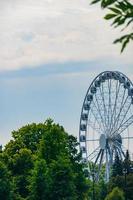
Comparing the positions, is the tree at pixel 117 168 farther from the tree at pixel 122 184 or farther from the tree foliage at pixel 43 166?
the tree foliage at pixel 43 166

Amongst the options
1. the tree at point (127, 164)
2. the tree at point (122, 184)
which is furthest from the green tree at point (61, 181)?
the tree at point (122, 184)

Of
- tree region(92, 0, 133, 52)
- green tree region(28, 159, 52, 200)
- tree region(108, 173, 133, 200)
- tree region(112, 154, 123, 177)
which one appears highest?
tree region(112, 154, 123, 177)

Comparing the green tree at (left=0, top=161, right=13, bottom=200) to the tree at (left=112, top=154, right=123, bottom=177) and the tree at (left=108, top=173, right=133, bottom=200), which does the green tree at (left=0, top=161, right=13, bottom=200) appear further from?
the tree at (left=112, top=154, right=123, bottom=177)

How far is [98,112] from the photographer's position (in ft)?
391

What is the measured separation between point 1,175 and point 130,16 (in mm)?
84754

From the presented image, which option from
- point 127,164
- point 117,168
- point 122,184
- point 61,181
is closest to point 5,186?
point 61,181

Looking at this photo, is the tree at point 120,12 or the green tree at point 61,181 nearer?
the tree at point 120,12

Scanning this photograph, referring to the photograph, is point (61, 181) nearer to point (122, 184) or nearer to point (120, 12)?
point (122, 184)

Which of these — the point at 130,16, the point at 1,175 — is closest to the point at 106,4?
the point at 130,16

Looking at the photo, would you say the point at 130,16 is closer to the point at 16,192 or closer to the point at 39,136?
the point at 16,192

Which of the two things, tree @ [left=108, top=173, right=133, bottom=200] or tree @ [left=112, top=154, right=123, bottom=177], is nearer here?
tree @ [left=108, top=173, right=133, bottom=200]

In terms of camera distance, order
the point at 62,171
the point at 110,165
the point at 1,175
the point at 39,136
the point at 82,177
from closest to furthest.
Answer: the point at 62,171
the point at 1,175
the point at 82,177
the point at 39,136
the point at 110,165

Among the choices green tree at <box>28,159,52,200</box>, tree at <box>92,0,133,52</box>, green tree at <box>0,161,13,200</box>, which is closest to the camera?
tree at <box>92,0,133,52</box>

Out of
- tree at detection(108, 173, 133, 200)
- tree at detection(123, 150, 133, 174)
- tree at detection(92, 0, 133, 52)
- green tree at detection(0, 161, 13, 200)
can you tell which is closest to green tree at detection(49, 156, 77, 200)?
green tree at detection(0, 161, 13, 200)
